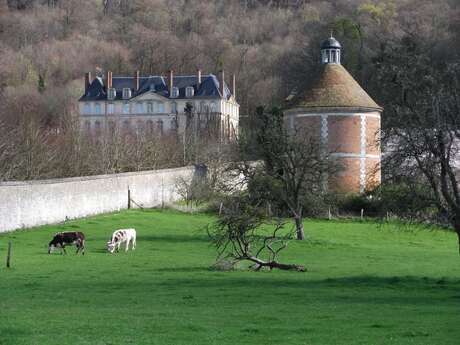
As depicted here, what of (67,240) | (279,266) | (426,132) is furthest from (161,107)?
(426,132)

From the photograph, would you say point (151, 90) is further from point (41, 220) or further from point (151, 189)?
point (41, 220)

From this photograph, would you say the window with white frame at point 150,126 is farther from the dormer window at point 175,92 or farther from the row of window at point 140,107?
the dormer window at point 175,92

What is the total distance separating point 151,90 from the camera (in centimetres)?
9181

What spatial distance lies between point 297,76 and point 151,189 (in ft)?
180

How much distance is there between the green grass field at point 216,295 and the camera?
36.3 ft

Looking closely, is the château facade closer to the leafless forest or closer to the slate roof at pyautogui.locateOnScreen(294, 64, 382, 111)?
the leafless forest

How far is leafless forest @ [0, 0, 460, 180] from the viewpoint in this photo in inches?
2304

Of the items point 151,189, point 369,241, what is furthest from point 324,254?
point 151,189

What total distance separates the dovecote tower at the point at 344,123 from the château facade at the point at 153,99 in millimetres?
41546

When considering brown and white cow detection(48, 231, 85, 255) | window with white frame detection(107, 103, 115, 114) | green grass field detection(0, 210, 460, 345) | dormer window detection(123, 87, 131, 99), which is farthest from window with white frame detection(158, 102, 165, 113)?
brown and white cow detection(48, 231, 85, 255)

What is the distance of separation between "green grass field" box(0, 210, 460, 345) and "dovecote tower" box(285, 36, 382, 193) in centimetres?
1385

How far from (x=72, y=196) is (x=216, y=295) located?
62.2ft

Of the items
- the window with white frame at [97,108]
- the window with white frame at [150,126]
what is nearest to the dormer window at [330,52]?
the window with white frame at [150,126]

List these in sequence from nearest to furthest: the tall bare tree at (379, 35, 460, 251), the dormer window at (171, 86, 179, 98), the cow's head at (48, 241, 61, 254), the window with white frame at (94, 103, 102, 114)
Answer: the tall bare tree at (379, 35, 460, 251) < the cow's head at (48, 241, 61, 254) < the dormer window at (171, 86, 179, 98) < the window with white frame at (94, 103, 102, 114)
